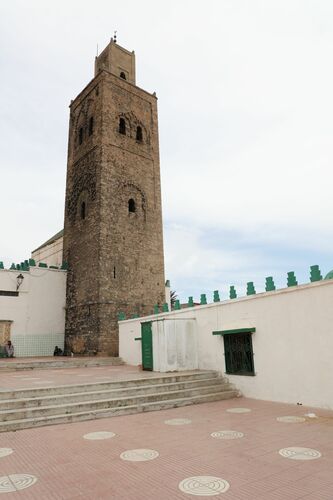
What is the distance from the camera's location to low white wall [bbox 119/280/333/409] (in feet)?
21.7

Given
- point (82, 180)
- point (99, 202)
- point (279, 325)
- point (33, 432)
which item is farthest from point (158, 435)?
point (82, 180)

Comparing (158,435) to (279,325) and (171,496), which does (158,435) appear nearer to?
(171,496)

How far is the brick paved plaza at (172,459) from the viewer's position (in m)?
3.10

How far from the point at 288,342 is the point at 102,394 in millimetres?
3983

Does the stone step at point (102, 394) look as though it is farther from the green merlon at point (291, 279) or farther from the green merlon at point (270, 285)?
the green merlon at point (291, 279)

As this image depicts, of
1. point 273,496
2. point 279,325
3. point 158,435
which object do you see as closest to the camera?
point 273,496

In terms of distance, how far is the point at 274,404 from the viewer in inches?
280

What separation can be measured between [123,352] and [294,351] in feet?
30.3

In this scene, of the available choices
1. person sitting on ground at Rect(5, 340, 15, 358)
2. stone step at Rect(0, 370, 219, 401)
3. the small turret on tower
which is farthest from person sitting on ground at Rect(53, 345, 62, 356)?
the small turret on tower

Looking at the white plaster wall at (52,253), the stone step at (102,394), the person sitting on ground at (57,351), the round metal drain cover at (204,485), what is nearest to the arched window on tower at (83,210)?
the white plaster wall at (52,253)

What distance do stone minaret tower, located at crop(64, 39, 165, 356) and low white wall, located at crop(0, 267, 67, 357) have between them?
24.7 inches

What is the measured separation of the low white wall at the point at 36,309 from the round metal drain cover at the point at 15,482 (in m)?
15.9

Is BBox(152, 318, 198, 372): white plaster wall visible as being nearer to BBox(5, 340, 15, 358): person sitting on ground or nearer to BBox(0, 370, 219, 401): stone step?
BBox(0, 370, 219, 401): stone step

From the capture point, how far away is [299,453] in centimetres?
399
